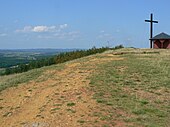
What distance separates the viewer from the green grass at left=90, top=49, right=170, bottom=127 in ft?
31.7

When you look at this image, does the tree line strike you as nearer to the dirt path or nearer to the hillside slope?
the hillside slope

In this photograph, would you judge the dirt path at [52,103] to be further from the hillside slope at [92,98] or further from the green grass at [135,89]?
the green grass at [135,89]

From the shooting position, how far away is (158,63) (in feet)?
55.4

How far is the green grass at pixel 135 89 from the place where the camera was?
31.7 ft

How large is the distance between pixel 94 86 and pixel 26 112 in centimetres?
295

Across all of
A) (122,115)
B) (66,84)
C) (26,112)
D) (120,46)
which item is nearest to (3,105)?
(26,112)

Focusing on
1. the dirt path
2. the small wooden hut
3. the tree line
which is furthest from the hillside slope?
the small wooden hut

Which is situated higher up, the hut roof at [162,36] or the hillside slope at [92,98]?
the hut roof at [162,36]

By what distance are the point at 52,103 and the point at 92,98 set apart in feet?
4.20

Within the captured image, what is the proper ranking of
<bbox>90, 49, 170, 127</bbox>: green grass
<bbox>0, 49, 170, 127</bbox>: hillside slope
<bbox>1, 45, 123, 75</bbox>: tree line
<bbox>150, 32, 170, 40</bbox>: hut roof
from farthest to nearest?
<bbox>150, 32, 170, 40</bbox>: hut roof, <bbox>1, 45, 123, 75</bbox>: tree line, <bbox>90, 49, 170, 127</bbox>: green grass, <bbox>0, 49, 170, 127</bbox>: hillside slope

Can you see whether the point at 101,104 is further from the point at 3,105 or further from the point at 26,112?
the point at 3,105

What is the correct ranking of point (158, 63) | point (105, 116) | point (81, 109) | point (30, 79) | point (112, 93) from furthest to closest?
point (158, 63) < point (30, 79) < point (112, 93) < point (81, 109) < point (105, 116)

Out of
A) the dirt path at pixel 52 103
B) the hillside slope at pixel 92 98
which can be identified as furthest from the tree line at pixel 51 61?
the dirt path at pixel 52 103

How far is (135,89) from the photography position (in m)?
12.1
